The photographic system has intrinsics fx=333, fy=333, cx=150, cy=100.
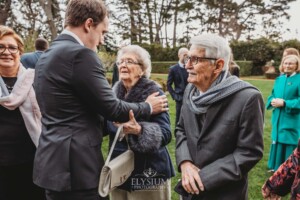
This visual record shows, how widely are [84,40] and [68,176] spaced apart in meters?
0.80

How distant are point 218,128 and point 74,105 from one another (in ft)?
2.79

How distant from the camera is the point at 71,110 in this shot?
1884mm

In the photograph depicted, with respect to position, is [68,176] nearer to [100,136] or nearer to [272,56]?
[100,136]

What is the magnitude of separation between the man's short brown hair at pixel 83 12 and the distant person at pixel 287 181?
4.35ft

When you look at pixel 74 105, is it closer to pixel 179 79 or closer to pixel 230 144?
pixel 230 144

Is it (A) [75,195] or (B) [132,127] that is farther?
(B) [132,127]

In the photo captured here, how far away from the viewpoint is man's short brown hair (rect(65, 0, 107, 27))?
1.91 metres

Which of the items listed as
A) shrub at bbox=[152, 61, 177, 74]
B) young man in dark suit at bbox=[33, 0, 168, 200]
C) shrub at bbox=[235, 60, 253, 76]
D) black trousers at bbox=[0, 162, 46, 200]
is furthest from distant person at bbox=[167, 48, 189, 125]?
shrub at bbox=[152, 61, 177, 74]

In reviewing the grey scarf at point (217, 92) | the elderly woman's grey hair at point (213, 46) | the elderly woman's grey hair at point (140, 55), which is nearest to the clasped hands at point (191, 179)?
the grey scarf at point (217, 92)

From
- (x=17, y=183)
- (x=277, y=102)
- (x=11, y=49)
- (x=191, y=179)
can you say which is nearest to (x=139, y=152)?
(x=191, y=179)

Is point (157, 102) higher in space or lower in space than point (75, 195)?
higher

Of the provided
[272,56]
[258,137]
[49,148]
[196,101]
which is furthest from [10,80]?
[272,56]

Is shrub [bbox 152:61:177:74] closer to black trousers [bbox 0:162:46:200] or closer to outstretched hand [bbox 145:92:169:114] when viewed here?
black trousers [bbox 0:162:46:200]

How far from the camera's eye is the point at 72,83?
1.84m
